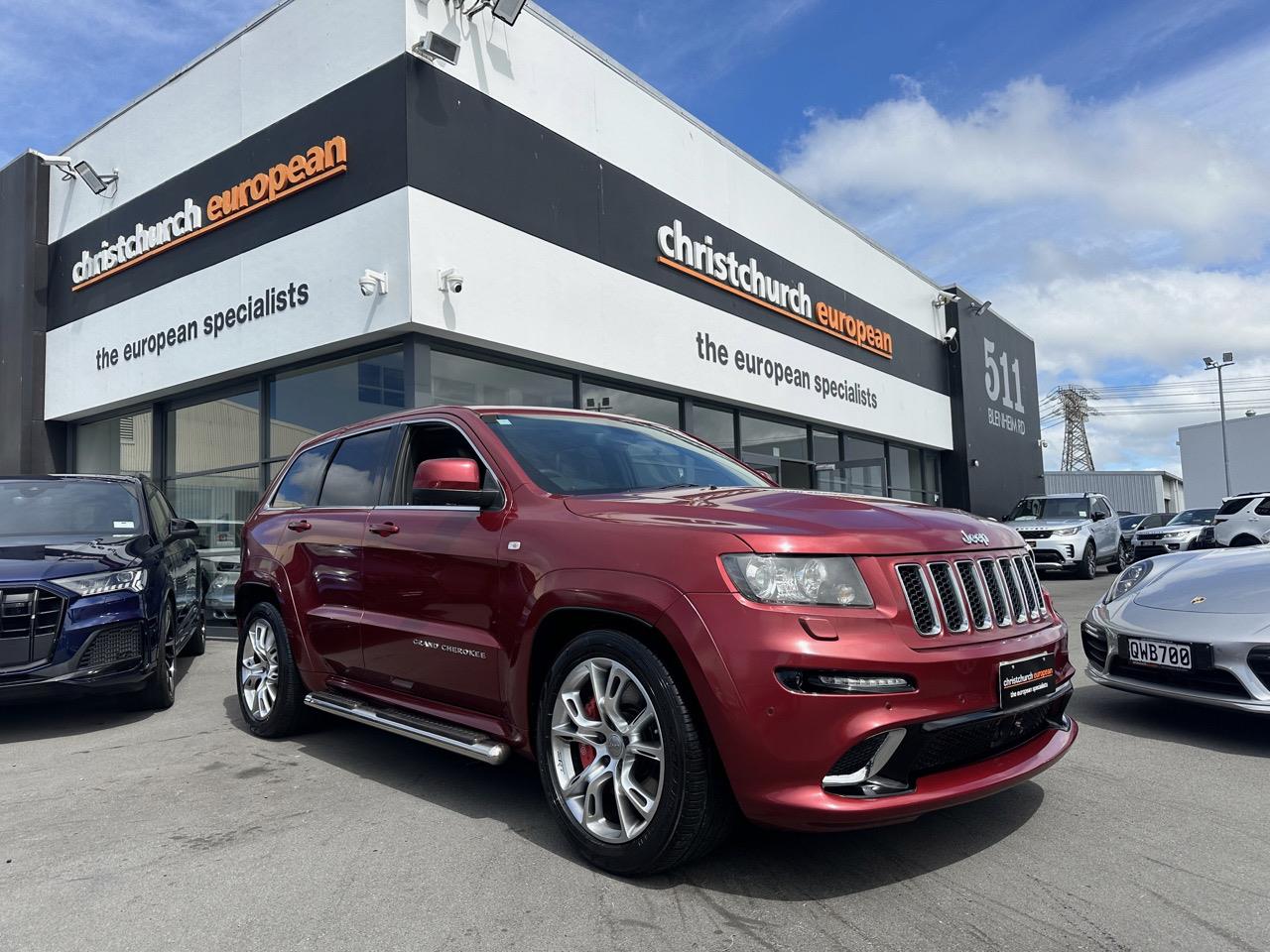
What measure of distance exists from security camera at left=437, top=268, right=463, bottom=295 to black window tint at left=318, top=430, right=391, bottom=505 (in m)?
5.07

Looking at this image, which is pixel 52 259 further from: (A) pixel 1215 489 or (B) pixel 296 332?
(A) pixel 1215 489

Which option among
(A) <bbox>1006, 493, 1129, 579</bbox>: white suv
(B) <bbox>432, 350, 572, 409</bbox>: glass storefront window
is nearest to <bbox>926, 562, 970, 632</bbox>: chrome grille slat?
(B) <bbox>432, 350, 572, 409</bbox>: glass storefront window

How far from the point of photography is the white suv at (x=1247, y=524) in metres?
17.3

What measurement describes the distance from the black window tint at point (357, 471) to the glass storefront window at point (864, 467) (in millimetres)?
15346

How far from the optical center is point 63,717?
5.88m

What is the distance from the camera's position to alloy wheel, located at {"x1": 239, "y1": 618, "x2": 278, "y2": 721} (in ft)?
16.2

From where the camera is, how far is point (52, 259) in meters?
15.0

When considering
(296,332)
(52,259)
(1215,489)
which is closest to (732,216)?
(296,332)

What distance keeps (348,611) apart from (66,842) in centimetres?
141

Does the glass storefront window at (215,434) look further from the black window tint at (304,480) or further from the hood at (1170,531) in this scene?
the hood at (1170,531)

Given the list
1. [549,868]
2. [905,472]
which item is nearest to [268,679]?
[549,868]

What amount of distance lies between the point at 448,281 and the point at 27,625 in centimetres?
569

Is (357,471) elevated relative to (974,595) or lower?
elevated

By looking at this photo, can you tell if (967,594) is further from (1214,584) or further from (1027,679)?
(1214,584)
